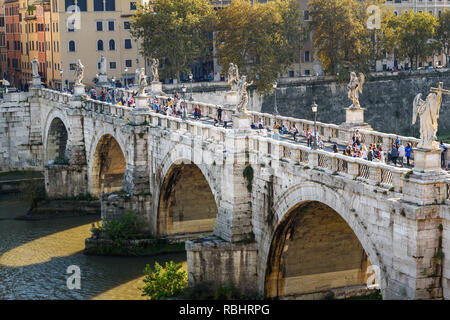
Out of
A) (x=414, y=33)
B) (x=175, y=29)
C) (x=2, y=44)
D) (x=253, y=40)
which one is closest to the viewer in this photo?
(x=175, y=29)

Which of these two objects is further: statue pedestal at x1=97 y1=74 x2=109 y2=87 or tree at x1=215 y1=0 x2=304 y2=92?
tree at x1=215 y1=0 x2=304 y2=92

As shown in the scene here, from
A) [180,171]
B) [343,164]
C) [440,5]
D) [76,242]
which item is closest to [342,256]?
[343,164]

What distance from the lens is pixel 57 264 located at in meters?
45.3

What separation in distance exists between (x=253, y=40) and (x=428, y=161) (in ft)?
173

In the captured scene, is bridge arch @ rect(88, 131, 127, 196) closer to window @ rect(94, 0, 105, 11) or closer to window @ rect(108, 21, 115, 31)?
window @ rect(108, 21, 115, 31)

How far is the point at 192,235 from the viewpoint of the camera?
48.2m

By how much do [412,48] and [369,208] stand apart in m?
64.4

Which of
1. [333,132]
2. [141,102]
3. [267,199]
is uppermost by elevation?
[141,102]

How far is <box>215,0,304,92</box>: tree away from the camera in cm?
7556

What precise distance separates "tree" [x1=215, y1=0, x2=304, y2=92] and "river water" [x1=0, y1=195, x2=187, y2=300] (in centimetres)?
2585

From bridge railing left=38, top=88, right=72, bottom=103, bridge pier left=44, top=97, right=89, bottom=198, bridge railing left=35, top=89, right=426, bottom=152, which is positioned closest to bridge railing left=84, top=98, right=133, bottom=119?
bridge railing left=35, top=89, right=426, bottom=152

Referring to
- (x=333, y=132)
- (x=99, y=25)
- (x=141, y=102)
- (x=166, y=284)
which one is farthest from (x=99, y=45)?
(x=166, y=284)

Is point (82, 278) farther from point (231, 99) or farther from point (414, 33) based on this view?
point (414, 33)

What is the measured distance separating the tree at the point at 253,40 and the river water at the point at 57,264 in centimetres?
2585
